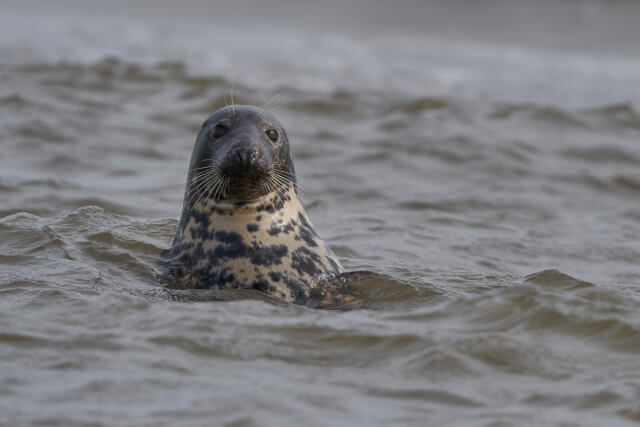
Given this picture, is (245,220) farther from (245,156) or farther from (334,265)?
(334,265)

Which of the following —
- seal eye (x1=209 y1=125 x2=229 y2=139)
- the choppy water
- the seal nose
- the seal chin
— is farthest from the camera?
seal eye (x1=209 y1=125 x2=229 y2=139)

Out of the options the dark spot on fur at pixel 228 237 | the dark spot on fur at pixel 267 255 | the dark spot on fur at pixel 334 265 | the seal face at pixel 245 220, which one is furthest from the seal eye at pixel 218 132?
the dark spot on fur at pixel 334 265

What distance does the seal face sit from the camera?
5.52m

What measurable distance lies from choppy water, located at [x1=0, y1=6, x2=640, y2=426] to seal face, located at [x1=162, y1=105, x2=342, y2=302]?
0.59 ft

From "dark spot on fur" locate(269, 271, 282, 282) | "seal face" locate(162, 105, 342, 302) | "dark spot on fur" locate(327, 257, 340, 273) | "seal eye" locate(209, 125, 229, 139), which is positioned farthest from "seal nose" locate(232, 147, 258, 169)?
"dark spot on fur" locate(327, 257, 340, 273)

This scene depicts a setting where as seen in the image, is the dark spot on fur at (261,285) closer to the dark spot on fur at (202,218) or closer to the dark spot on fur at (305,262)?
the dark spot on fur at (305,262)

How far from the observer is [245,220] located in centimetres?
566

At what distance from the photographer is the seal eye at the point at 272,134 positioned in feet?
19.1

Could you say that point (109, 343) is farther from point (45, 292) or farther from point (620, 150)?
point (620, 150)

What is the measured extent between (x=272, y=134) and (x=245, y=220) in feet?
1.77

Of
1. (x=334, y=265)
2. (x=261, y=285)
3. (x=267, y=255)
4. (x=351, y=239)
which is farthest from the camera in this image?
(x=351, y=239)

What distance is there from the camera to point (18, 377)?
13.6 ft

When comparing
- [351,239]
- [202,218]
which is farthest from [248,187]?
[351,239]

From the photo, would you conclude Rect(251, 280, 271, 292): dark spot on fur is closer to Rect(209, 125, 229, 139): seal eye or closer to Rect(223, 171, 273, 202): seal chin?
Rect(223, 171, 273, 202): seal chin
